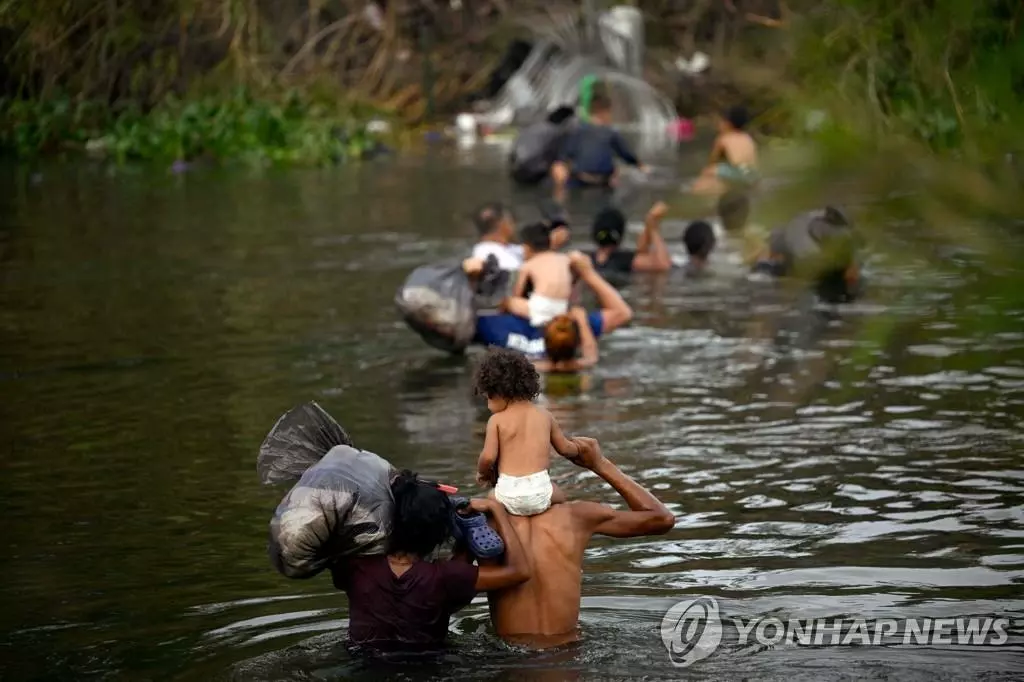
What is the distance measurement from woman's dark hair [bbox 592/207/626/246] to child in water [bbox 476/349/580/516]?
9691 mm

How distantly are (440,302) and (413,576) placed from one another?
6.34 m

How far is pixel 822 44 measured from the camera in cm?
429

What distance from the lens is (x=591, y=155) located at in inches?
934

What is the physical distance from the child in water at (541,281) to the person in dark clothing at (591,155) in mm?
10348

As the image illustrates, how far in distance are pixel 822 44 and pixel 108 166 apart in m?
26.8

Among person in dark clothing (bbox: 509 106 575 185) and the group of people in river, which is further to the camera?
person in dark clothing (bbox: 509 106 575 185)

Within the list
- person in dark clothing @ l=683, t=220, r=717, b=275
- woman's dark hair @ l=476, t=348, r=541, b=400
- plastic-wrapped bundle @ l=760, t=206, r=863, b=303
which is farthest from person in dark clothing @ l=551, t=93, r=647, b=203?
plastic-wrapped bundle @ l=760, t=206, r=863, b=303

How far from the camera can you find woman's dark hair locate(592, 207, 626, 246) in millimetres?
16531

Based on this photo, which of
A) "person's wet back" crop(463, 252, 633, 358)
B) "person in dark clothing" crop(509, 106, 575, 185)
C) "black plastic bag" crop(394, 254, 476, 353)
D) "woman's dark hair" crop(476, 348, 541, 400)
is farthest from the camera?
"person in dark clothing" crop(509, 106, 575, 185)

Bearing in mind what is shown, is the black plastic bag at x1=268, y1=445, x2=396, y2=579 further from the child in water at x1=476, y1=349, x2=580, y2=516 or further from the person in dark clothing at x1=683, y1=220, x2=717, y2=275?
Result: the person in dark clothing at x1=683, y1=220, x2=717, y2=275

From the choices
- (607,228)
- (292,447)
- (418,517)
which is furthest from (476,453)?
(607,228)

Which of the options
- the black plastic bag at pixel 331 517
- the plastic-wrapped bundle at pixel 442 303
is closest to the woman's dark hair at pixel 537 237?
the plastic-wrapped bundle at pixel 442 303

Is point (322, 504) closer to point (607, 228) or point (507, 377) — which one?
point (507, 377)

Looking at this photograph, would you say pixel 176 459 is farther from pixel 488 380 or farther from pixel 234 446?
pixel 488 380
